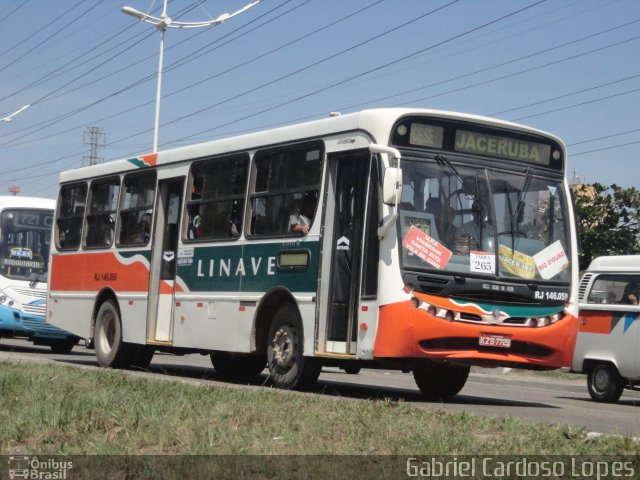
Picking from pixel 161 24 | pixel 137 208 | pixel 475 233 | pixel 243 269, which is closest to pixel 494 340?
pixel 475 233

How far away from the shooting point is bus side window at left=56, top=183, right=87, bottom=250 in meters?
20.9

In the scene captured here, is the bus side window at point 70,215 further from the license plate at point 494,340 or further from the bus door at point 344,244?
the license plate at point 494,340

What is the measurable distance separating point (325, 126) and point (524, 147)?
2351 millimetres

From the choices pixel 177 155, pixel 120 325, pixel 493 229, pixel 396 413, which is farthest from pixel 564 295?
pixel 120 325

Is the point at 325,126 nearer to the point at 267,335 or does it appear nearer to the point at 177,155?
the point at 267,335

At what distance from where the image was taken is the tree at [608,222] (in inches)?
1314

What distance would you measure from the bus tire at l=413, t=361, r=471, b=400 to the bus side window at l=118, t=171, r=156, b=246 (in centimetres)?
511

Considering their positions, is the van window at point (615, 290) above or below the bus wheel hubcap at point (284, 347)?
above

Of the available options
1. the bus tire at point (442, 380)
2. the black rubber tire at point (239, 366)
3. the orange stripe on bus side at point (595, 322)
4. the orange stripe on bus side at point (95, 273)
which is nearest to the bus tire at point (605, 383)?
the orange stripe on bus side at point (595, 322)

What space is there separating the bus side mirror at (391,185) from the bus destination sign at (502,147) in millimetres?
1273

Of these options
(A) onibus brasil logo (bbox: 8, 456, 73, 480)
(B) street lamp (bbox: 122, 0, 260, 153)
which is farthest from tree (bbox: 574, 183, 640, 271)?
(A) onibus brasil logo (bbox: 8, 456, 73, 480)

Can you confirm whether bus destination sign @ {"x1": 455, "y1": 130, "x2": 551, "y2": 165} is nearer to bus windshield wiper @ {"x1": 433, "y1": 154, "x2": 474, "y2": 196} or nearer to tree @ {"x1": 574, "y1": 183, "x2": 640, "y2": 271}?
bus windshield wiper @ {"x1": 433, "y1": 154, "x2": 474, "y2": 196}

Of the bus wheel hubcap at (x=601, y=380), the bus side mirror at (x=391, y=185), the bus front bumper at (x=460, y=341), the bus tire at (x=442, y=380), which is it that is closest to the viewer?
the bus side mirror at (x=391, y=185)

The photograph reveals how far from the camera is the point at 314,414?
32.4 feet
